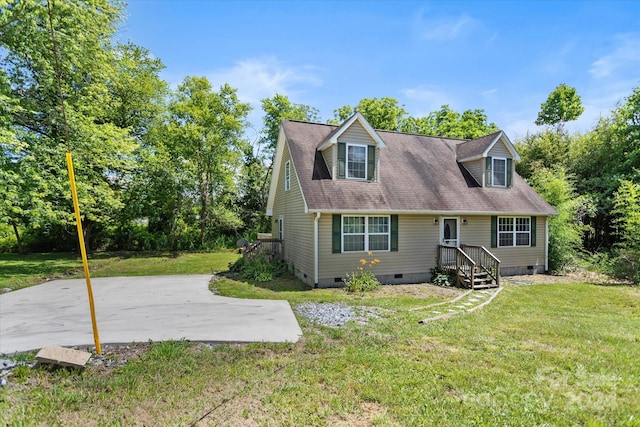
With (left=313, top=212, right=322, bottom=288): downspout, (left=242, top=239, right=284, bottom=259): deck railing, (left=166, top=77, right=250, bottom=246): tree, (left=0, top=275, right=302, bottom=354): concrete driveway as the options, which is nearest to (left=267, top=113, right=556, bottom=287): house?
(left=313, top=212, right=322, bottom=288): downspout

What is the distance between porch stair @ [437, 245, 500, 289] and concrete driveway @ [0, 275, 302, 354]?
6694 mm

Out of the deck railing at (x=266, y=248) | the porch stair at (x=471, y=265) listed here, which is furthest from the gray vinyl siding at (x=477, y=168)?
the deck railing at (x=266, y=248)

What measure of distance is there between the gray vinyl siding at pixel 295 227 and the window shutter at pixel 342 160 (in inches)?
67.5

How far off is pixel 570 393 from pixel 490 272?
818 cm

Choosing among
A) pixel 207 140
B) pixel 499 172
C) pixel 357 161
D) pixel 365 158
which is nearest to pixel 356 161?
pixel 357 161

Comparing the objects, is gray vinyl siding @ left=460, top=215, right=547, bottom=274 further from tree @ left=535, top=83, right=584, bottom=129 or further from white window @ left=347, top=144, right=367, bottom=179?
tree @ left=535, top=83, right=584, bottom=129

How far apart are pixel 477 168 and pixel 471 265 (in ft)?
18.0

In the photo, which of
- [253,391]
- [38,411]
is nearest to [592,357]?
[253,391]

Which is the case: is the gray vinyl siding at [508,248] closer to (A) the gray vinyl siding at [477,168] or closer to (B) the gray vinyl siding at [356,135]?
(A) the gray vinyl siding at [477,168]

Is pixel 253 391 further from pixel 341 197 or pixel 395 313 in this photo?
pixel 341 197

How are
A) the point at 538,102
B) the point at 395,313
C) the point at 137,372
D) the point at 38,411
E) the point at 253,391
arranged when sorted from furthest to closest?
1. the point at 538,102
2. the point at 395,313
3. the point at 137,372
4. the point at 253,391
5. the point at 38,411

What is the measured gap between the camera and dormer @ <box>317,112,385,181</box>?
11680 millimetres

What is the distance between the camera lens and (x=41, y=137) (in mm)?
13617

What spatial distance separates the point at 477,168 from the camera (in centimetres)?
1412
